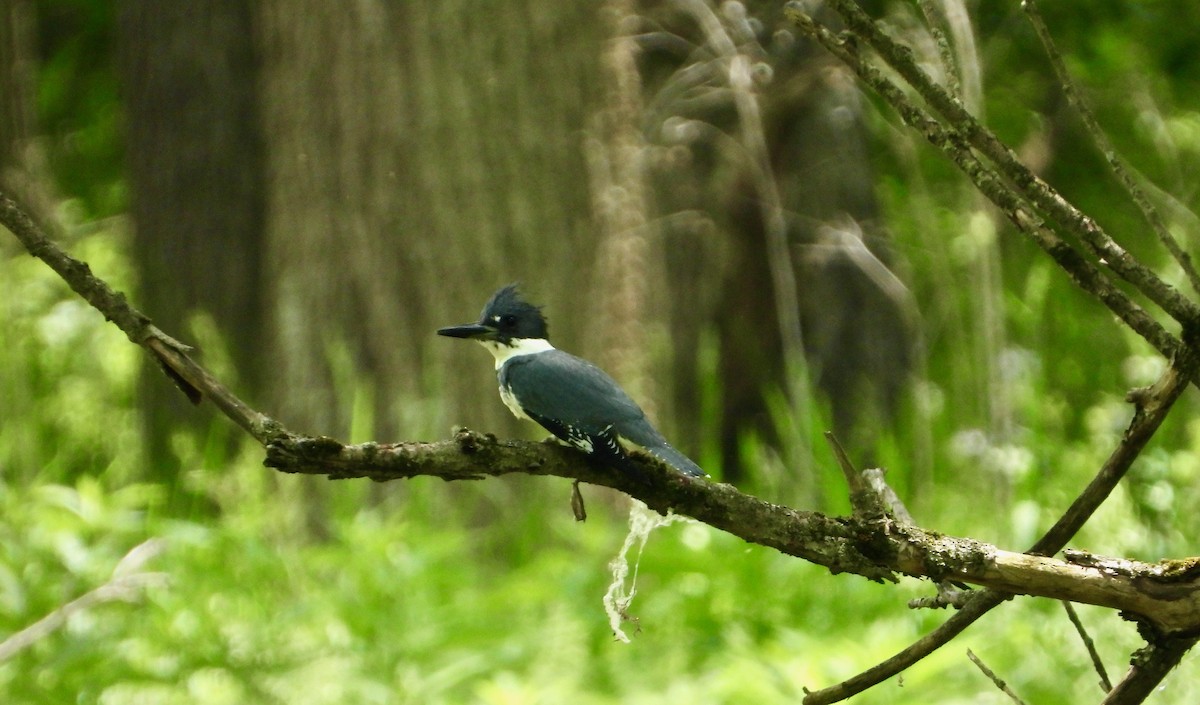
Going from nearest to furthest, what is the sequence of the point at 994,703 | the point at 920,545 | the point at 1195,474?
the point at 920,545 < the point at 994,703 < the point at 1195,474

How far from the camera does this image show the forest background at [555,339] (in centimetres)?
349

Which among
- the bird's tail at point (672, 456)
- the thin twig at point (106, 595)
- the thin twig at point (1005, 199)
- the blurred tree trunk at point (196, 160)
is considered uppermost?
the blurred tree trunk at point (196, 160)

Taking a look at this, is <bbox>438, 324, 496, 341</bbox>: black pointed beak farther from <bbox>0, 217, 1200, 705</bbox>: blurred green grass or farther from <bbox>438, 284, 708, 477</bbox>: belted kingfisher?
<bbox>0, 217, 1200, 705</bbox>: blurred green grass

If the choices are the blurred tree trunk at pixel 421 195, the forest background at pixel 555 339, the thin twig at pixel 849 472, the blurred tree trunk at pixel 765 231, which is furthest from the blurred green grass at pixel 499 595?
the blurred tree trunk at pixel 765 231

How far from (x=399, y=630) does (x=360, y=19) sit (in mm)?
2744

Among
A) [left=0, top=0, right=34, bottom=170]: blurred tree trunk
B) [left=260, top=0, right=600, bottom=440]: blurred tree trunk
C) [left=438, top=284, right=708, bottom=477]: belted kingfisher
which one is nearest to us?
[left=438, top=284, right=708, bottom=477]: belted kingfisher

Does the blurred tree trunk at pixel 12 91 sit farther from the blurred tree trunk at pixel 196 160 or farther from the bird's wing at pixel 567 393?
the bird's wing at pixel 567 393

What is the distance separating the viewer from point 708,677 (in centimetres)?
327

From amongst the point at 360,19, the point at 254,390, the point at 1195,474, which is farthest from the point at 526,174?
the point at 1195,474

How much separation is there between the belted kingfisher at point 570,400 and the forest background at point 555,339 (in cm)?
83

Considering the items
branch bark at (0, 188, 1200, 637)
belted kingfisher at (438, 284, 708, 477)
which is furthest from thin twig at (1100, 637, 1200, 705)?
belted kingfisher at (438, 284, 708, 477)

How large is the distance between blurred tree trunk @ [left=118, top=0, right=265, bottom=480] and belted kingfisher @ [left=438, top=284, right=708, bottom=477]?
3.87m

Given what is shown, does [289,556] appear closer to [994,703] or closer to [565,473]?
[994,703]

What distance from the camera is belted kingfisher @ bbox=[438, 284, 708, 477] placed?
6.65 feet
